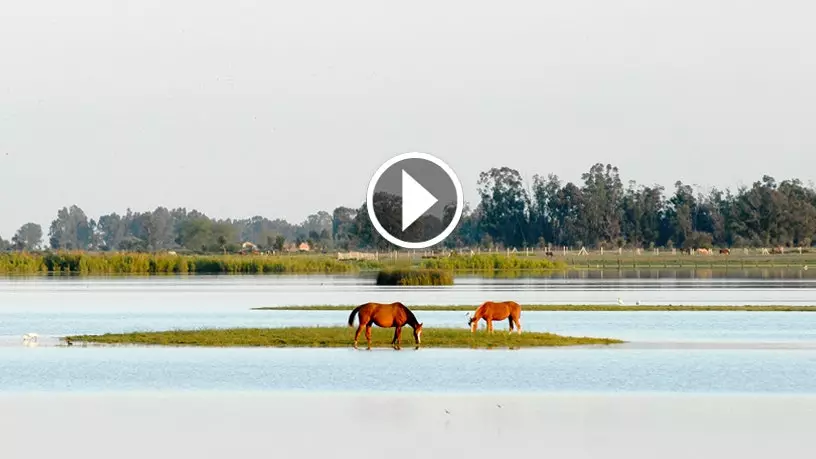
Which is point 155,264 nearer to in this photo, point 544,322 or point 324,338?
point 544,322

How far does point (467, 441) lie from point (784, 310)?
29.6 m

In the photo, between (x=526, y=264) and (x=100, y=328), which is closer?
(x=100, y=328)

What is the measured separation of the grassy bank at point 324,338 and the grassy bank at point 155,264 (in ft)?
233

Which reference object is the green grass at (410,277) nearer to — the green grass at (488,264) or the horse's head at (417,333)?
the green grass at (488,264)

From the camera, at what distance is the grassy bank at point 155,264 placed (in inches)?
4136

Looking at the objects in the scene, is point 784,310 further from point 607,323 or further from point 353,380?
point 353,380

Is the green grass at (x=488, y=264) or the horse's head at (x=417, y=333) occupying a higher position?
the green grass at (x=488, y=264)

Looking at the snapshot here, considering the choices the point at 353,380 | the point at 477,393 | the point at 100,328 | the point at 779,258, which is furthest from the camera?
the point at 779,258

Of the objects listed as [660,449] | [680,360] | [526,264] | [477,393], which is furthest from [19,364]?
[526,264]

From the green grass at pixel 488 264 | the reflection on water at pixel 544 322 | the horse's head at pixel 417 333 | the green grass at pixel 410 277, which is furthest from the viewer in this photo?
the green grass at pixel 488 264

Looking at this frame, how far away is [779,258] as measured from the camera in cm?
12900

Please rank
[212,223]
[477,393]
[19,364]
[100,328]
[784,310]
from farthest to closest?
1. [212,223]
2. [784,310]
3. [100,328]
4. [19,364]
5. [477,393]

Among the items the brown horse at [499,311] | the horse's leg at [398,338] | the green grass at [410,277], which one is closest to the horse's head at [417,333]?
the horse's leg at [398,338]

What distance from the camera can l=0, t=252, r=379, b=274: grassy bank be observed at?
105 meters
